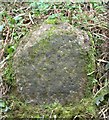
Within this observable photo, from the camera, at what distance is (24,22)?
3055 millimetres

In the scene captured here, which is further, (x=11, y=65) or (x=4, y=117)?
(x=11, y=65)

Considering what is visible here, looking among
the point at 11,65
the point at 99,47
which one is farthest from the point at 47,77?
the point at 99,47

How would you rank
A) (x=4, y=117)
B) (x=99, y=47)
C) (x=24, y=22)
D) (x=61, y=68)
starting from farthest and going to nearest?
1. (x=24, y=22)
2. (x=99, y=47)
3. (x=61, y=68)
4. (x=4, y=117)

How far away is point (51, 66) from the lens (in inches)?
99.7

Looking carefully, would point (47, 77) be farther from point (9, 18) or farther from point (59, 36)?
point (9, 18)

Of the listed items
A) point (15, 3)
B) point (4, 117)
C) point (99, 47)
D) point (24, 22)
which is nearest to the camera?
point (4, 117)

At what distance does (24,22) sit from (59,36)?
0.52 m

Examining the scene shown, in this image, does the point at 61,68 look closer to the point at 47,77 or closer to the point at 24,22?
the point at 47,77

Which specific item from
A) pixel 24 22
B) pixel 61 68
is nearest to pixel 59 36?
pixel 61 68

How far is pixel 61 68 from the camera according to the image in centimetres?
253

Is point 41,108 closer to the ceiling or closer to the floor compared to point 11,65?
closer to the floor

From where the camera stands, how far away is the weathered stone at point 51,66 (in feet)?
8.04

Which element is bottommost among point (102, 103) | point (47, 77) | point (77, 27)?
point (102, 103)

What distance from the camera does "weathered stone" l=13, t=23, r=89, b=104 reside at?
245cm
